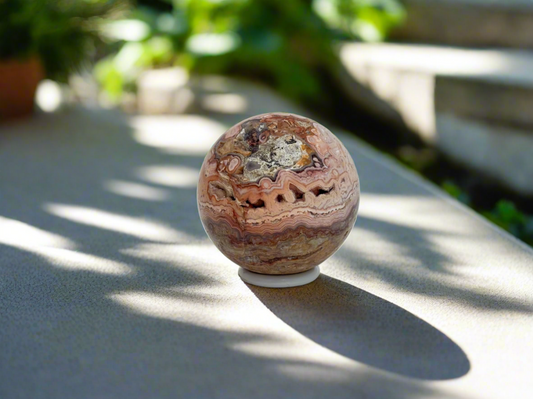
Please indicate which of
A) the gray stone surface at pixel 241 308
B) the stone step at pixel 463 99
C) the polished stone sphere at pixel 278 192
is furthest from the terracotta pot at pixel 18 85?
the polished stone sphere at pixel 278 192

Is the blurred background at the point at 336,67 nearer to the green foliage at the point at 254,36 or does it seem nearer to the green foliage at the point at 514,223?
the green foliage at the point at 254,36

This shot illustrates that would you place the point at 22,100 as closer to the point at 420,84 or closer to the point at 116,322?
the point at 420,84

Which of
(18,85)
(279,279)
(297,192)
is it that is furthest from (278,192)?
(18,85)

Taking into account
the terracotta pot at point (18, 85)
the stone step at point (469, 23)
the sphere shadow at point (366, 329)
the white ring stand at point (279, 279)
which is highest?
the stone step at point (469, 23)

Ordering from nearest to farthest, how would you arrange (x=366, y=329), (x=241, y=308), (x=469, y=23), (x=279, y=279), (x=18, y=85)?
(x=366, y=329) → (x=241, y=308) → (x=279, y=279) → (x=18, y=85) → (x=469, y=23)


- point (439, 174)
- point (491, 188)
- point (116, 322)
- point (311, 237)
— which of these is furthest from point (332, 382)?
point (439, 174)

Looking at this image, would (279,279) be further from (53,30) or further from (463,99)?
(53,30)
